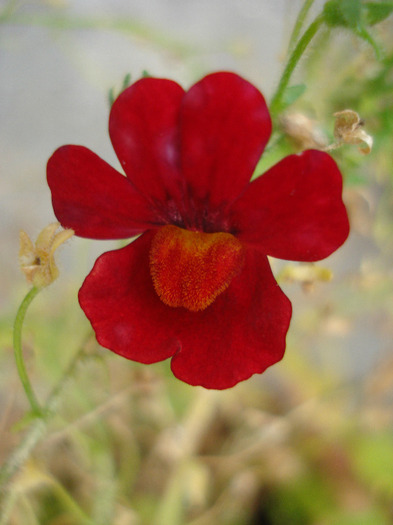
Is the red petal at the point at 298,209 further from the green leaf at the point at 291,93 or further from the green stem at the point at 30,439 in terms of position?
the green stem at the point at 30,439

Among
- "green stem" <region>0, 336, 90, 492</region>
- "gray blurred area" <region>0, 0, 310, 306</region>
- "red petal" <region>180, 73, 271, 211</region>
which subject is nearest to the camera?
"red petal" <region>180, 73, 271, 211</region>

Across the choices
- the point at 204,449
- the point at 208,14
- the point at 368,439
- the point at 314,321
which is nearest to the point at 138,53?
the point at 208,14

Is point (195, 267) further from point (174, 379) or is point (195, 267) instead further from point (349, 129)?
point (174, 379)

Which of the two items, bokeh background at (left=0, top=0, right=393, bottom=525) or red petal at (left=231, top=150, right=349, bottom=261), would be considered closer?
red petal at (left=231, top=150, right=349, bottom=261)

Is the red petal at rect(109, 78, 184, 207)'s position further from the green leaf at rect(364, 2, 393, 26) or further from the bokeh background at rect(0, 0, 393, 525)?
the bokeh background at rect(0, 0, 393, 525)

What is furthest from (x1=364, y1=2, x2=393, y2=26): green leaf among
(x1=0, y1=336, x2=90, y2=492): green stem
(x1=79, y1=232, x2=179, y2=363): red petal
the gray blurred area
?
the gray blurred area
